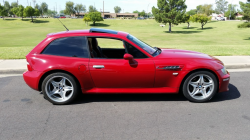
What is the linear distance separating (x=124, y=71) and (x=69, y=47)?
124 cm

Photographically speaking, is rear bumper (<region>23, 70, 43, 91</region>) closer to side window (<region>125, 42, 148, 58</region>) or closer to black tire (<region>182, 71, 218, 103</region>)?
side window (<region>125, 42, 148, 58</region>)

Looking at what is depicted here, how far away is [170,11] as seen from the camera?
168 ft

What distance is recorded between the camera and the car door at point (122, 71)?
4.33 m

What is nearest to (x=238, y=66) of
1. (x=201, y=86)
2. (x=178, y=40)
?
(x=201, y=86)

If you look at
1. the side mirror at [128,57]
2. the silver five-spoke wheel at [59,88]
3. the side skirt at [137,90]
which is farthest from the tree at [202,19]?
the silver five-spoke wheel at [59,88]

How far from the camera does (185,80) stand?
4.43 meters

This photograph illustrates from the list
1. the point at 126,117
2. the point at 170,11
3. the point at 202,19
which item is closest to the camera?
the point at 126,117

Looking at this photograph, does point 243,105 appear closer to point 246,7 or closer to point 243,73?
point 243,73

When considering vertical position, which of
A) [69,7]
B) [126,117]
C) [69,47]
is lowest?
[126,117]

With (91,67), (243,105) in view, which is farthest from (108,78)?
(243,105)

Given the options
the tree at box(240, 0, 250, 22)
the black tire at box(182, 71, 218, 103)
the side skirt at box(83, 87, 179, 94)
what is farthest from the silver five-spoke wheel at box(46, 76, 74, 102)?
the tree at box(240, 0, 250, 22)

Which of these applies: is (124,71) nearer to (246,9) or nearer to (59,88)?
(59,88)

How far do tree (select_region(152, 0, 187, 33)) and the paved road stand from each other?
157ft

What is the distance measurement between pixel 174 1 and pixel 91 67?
51.6 meters
